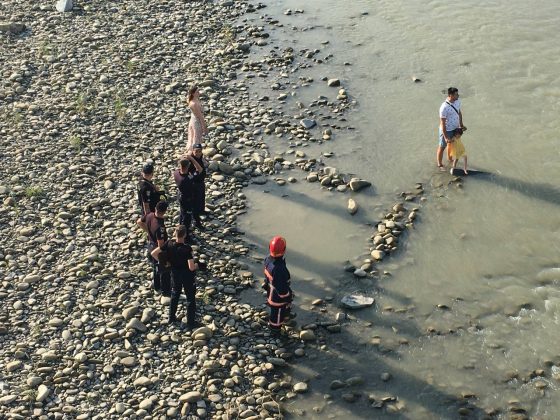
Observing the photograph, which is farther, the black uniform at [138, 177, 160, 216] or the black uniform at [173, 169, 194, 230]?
the black uniform at [173, 169, 194, 230]

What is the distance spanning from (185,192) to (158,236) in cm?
186

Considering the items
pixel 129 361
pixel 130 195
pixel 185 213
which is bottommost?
pixel 129 361

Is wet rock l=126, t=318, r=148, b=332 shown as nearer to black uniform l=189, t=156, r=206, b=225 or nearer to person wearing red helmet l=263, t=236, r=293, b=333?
person wearing red helmet l=263, t=236, r=293, b=333

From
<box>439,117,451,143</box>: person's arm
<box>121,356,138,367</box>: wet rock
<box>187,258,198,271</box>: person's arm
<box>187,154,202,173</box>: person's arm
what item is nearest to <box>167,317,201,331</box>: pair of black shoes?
<box>121,356,138,367</box>: wet rock

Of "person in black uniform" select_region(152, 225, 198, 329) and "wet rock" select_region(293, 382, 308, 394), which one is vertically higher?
"person in black uniform" select_region(152, 225, 198, 329)

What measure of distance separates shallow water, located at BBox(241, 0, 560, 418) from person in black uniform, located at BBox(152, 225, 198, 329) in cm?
221

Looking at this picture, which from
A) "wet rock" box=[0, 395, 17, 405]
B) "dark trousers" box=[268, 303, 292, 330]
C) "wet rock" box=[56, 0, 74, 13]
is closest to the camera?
Result: "wet rock" box=[0, 395, 17, 405]

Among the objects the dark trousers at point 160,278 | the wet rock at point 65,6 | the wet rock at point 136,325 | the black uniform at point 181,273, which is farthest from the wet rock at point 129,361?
the wet rock at point 65,6

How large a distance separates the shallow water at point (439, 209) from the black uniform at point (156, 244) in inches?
91.2

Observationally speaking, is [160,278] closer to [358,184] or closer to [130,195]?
[130,195]

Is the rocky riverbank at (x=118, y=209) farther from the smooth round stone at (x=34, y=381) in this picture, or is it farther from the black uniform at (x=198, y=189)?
the black uniform at (x=198, y=189)

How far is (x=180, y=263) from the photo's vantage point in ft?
38.0

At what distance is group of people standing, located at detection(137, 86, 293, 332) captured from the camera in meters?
11.5

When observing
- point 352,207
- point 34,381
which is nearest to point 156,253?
point 34,381
